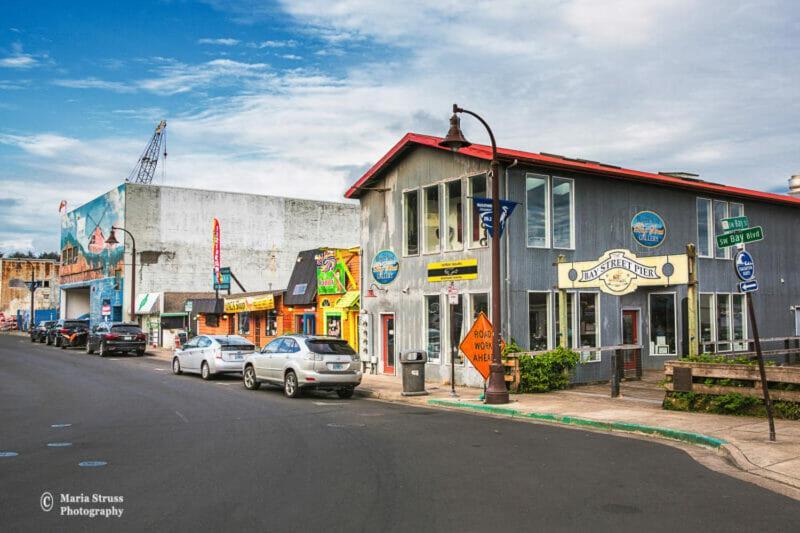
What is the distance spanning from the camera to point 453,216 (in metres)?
22.4

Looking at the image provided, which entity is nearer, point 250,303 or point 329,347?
point 329,347

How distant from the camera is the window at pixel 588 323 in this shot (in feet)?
70.8

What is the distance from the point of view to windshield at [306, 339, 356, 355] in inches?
729

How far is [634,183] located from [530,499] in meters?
17.4

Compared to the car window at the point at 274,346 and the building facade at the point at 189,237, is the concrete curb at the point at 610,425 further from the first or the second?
the building facade at the point at 189,237

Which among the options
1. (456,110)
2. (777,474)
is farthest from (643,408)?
(456,110)

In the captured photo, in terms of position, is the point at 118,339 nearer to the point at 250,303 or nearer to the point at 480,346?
the point at 250,303

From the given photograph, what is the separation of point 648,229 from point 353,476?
17579 mm

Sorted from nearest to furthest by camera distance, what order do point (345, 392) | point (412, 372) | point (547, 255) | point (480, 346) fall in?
1. point (480, 346)
2. point (412, 372)
3. point (345, 392)
4. point (547, 255)

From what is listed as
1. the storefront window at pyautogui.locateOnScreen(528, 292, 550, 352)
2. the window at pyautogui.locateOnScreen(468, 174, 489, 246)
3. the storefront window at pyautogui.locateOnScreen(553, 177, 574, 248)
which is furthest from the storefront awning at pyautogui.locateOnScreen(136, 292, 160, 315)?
the storefront window at pyautogui.locateOnScreen(553, 177, 574, 248)

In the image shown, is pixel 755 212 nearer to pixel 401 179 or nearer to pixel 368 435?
pixel 401 179

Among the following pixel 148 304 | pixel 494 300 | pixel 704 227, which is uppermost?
pixel 704 227

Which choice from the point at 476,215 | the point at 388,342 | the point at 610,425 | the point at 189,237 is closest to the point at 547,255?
the point at 476,215

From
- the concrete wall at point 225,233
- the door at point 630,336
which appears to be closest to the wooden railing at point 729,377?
the door at point 630,336
